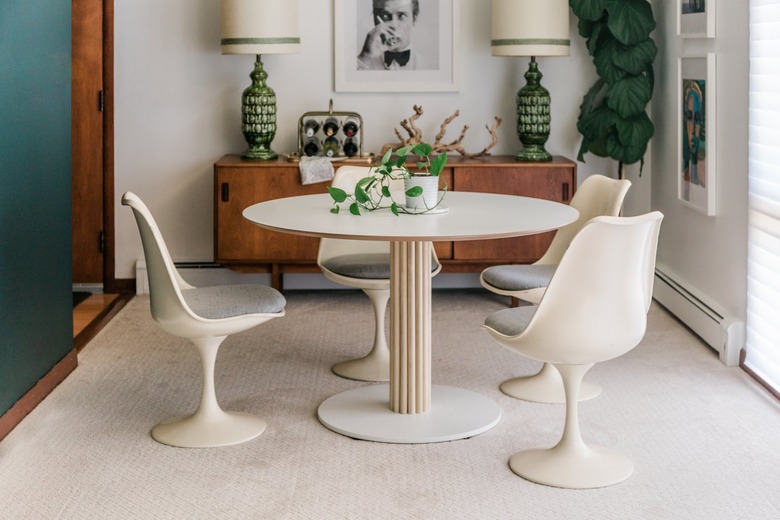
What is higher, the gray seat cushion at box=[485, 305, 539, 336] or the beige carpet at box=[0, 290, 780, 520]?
the gray seat cushion at box=[485, 305, 539, 336]

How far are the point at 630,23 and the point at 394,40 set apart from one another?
1254 millimetres

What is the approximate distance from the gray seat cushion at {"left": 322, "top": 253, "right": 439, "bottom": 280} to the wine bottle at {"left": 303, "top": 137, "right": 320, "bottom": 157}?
127 cm

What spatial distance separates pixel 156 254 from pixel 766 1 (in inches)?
97.1

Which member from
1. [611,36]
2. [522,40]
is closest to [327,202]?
[522,40]

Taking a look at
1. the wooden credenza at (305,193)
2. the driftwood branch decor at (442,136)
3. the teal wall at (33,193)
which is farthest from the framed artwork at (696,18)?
the teal wall at (33,193)

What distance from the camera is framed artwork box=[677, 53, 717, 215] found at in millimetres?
4599

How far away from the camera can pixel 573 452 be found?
3.22 m

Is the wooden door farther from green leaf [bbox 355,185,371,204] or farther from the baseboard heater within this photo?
the baseboard heater

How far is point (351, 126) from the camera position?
18.1ft

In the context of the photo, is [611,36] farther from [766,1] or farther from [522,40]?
[766,1]

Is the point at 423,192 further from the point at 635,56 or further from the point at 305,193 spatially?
the point at 635,56

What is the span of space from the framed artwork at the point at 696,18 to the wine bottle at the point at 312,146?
1928 mm

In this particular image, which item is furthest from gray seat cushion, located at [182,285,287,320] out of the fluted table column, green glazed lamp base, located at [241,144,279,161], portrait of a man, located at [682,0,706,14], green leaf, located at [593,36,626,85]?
green leaf, located at [593,36,626,85]

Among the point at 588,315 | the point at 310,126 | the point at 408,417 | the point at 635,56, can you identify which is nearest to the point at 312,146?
the point at 310,126
